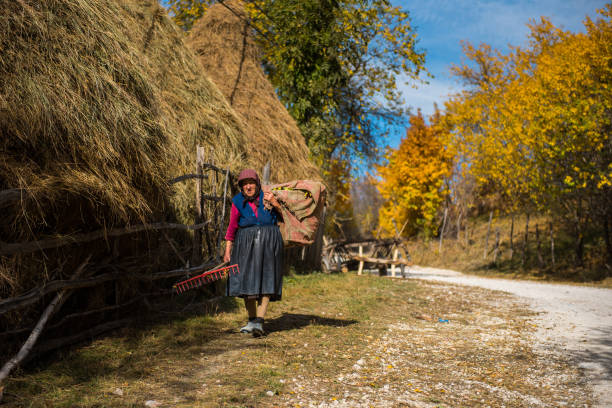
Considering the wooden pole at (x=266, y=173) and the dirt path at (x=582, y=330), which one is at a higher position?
the wooden pole at (x=266, y=173)

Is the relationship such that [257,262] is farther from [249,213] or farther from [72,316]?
[72,316]

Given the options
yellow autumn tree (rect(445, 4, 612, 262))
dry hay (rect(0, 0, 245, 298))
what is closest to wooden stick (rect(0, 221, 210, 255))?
dry hay (rect(0, 0, 245, 298))

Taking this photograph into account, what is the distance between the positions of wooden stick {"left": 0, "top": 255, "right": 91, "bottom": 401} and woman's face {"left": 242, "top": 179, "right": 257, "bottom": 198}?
163 cm

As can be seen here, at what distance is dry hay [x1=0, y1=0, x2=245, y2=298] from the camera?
10.8ft

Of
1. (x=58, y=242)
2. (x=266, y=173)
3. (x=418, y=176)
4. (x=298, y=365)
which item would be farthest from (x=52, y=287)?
(x=418, y=176)

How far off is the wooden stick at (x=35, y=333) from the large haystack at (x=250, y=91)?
16.5ft

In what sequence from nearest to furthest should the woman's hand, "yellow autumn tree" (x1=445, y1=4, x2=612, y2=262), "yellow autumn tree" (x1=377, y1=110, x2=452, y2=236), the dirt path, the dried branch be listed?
the dried branch → the dirt path → the woman's hand → "yellow autumn tree" (x1=445, y1=4, x2=612, y2=262) → "yellow autumn tree" (x1=377, y1=110, x2=452, y2=236)

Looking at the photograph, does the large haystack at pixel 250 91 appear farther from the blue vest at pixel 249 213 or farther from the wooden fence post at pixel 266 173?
the blue vest at pixel 249 213

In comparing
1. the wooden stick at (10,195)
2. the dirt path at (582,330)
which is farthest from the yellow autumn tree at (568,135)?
the wooden stick at (10,195)

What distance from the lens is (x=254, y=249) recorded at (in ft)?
15.7

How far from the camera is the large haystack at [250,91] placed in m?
9.83

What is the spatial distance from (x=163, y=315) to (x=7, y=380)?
244cm

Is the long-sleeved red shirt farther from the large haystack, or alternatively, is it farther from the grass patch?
the large haystack

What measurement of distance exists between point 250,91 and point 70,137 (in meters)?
7.52
